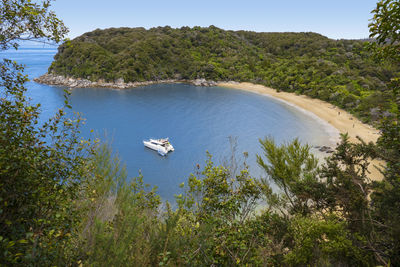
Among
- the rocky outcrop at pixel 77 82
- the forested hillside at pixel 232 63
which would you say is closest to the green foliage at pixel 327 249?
the forested hillside at pixel 232 63

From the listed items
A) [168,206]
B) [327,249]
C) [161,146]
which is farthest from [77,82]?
[327,249]

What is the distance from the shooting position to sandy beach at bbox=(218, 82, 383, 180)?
37.7 metres

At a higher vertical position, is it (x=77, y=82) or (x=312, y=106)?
(x=312, y=106)

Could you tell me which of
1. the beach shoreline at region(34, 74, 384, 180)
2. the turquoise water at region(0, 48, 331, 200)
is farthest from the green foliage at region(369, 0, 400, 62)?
the turquoise water at region(0, 48, 331, 200)

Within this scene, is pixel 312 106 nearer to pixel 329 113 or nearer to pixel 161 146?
pixel 329 113

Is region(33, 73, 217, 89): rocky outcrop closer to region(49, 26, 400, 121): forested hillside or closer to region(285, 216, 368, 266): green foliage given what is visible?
region(49, 26, 400, 121): forested hillside

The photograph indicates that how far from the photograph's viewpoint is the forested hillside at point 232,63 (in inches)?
2498

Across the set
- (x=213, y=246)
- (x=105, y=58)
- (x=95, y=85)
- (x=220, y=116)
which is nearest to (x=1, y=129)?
(x=213, y=246)

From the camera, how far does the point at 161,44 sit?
106375 mm

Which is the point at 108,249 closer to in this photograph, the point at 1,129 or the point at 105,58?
the point at 1,129

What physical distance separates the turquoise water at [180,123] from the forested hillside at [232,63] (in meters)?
12.6

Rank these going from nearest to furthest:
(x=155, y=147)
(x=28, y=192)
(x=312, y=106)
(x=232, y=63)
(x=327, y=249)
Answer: (x=28, y=192) < (x=327, y=249) < (x=155, y=147) < (x=312, y=106) < (x=232, y=63)

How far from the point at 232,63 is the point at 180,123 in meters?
68.9

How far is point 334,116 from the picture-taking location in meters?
49.6
